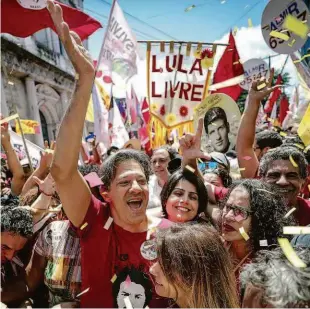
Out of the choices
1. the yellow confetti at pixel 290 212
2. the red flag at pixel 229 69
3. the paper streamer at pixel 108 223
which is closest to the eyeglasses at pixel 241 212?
the yellow confetti at pixel 290 212

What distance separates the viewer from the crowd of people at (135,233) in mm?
1482

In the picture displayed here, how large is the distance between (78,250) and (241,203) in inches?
36.5

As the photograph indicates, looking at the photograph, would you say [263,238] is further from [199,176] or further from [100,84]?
[100,84]

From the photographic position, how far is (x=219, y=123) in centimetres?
379

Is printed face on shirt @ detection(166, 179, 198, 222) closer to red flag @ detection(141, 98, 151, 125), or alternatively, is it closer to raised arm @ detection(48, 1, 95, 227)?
raised arm @ detection(48, 1, 95, 227)

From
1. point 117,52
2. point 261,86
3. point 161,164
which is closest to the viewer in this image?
point 261,86

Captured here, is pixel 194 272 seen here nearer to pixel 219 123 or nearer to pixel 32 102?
pixel 219 123

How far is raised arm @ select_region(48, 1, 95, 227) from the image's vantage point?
1.76 metres

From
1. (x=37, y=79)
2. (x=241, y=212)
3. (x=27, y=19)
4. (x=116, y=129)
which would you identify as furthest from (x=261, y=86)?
(x=37, y=79)

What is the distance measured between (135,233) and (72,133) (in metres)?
0.65

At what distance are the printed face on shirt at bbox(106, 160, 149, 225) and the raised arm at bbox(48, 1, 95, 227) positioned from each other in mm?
232

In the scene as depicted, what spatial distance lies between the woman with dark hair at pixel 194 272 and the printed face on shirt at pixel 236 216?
1.44 ft

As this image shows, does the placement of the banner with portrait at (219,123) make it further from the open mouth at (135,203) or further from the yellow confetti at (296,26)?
the open mouth at (135,203)

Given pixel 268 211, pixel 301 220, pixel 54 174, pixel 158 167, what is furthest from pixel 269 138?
pixel 54 174
